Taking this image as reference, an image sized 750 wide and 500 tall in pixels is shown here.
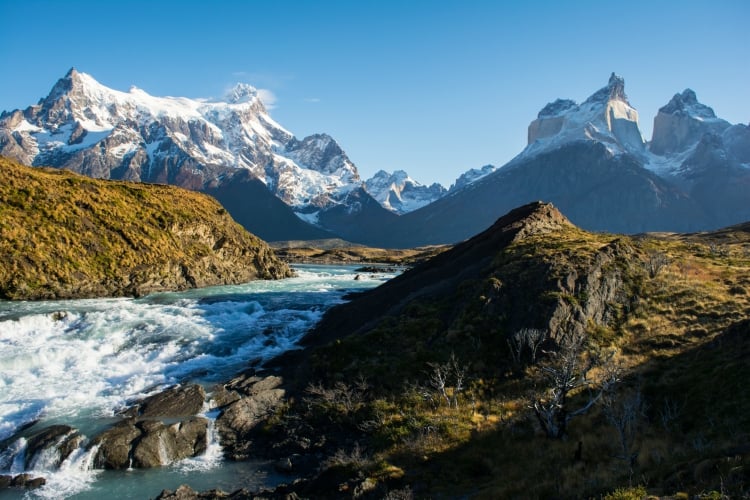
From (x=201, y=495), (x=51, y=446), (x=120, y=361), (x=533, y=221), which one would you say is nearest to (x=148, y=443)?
(x=51, y=446)

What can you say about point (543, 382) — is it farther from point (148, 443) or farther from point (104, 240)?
point (104, 240)

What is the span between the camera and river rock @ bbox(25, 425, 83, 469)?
2220cm

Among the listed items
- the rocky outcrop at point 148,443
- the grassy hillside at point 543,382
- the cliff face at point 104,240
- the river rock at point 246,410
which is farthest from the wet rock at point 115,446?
the cliff face at point 104,240

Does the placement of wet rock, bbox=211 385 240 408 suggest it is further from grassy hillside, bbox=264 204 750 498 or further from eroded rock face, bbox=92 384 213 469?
grassy hillside, bbox=264 204 750 498

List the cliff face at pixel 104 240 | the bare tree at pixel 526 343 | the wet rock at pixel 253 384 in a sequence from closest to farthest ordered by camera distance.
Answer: the bare tree at pixel 526 343
the wet rock at pixel 253 384
the cliff face at pixel 104 240

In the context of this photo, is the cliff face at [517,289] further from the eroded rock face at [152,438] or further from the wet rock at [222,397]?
the eroded rock face at [152,438]

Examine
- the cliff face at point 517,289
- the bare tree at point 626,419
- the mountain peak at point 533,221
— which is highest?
the mountain peak at point 533,221

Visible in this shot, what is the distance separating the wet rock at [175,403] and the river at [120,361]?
4.19ft

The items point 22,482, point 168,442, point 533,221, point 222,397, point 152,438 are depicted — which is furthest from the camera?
point 533,221

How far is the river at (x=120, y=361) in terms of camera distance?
21422 millimetres

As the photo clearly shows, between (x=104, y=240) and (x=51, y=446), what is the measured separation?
4946cm

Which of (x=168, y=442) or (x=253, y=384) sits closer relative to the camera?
(x=168, y=442)

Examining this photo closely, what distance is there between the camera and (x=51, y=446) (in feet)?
74.4

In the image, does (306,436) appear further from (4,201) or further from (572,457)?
(4,201)
